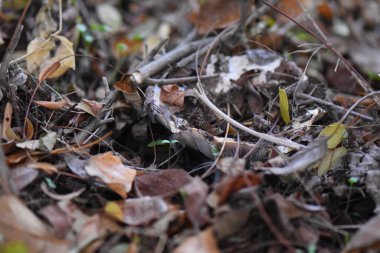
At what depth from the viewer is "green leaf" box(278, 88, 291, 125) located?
4.85 feet

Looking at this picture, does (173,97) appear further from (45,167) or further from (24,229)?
(24,229)

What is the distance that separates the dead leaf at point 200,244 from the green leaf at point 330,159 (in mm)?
463

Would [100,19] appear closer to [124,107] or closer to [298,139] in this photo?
[124,107]

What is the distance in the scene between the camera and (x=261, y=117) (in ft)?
5.07

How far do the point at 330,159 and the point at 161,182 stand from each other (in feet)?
1.74

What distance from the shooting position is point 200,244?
103cm

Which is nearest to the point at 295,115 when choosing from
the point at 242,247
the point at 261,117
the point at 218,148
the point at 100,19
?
the point at 261,117

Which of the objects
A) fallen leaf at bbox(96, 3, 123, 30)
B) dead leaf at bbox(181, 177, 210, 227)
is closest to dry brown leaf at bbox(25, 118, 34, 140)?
dead leaf at bbox(181, 177, 210, 227)

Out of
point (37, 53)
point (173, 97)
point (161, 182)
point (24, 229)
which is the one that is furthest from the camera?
point (37, 53)

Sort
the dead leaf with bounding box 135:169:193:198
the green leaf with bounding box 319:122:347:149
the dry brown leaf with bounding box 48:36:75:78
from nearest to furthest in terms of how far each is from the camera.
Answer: the dead leaf with bounding box 135:169:193:198, the green leaf with bounding box 319:122:347:149, the dry brown leaf with bounding box 48:36:75:78

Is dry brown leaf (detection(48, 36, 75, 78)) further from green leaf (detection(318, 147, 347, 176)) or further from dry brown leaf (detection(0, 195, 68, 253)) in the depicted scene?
green leaf (detection(318, 147, 347, 176))

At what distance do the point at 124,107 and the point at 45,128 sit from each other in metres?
0.33

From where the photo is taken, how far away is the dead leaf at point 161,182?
126cm

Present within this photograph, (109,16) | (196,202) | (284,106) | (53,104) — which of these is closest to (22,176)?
(53,104)
